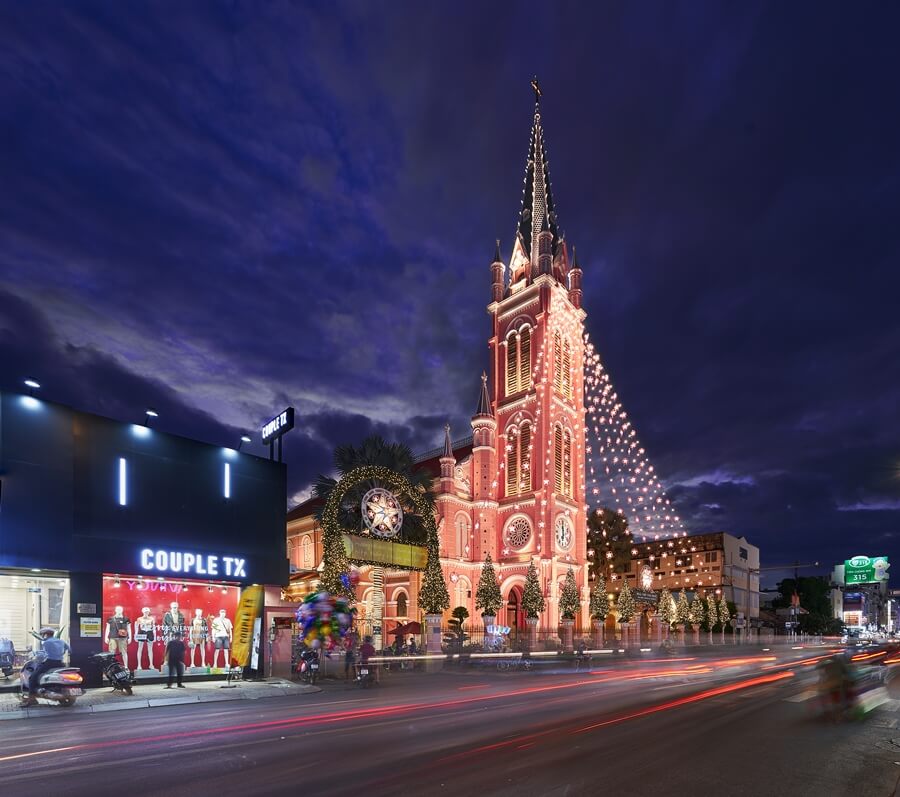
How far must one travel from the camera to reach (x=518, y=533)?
66.8 metres

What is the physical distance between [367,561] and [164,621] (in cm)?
1366

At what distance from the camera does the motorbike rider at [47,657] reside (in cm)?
1847

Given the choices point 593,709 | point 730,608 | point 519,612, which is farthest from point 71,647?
point 730,608

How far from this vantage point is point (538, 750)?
11812 millimetres

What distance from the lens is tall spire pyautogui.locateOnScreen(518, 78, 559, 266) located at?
7744cm

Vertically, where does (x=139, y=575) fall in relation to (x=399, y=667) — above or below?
above

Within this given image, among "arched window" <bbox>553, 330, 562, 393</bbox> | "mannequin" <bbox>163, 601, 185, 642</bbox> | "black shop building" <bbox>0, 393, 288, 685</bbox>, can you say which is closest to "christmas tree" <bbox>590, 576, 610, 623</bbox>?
"arched window" <bbox>553, 330, 562, 393</bbox>

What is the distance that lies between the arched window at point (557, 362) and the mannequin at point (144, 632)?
50428 mm

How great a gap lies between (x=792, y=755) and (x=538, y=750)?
14.4 feet

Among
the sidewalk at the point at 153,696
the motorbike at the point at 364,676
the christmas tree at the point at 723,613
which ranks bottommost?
the christmas tree at the point at 723,613

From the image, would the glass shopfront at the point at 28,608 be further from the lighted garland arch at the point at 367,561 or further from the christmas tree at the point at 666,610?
the christmas tree at the point at 666,610

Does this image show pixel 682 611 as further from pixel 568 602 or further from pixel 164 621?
pixel 164 621

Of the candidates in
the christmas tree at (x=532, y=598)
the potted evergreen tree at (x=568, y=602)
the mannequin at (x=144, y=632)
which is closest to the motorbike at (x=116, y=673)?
the mannequin at (x=144, y=632)

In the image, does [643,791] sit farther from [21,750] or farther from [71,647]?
[71,647]
